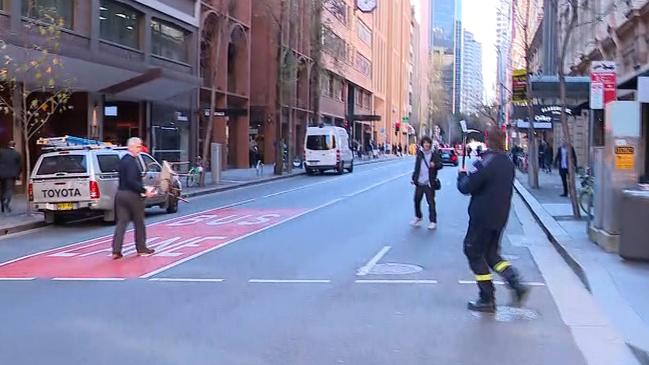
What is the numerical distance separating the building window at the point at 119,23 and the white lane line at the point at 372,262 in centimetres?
2000

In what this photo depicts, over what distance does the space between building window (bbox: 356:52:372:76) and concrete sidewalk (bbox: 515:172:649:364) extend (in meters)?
71.4

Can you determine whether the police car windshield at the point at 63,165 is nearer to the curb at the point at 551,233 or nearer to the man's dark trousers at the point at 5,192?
the man's dark trousers at the point at 5,192

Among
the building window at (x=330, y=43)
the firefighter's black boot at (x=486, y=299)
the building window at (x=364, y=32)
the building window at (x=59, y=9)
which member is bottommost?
the firefighter's black boot at (x=486, y=299)

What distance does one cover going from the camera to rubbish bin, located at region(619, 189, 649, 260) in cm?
1145

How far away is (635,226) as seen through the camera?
11.5m

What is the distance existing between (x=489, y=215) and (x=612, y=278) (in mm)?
2804

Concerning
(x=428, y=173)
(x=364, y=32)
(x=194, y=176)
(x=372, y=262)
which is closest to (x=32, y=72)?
(x=194, y=176)

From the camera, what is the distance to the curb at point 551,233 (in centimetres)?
1101

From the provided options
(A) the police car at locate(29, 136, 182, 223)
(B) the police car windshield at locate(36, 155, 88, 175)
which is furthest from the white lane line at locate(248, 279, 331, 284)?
(B) the police car windshield at locate(36, 155, 88, 175)

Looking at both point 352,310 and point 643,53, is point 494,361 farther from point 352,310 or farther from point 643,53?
point 643,53

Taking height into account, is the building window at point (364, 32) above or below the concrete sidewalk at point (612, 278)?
above

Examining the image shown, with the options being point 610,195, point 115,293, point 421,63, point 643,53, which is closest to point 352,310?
point 115,293

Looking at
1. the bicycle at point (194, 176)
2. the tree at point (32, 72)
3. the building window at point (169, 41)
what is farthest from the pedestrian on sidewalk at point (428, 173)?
the building window at point (169, 41)

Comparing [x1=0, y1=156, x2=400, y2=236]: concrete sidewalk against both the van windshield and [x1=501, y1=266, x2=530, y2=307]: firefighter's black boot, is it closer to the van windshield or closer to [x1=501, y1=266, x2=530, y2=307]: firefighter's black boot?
the van windshield
